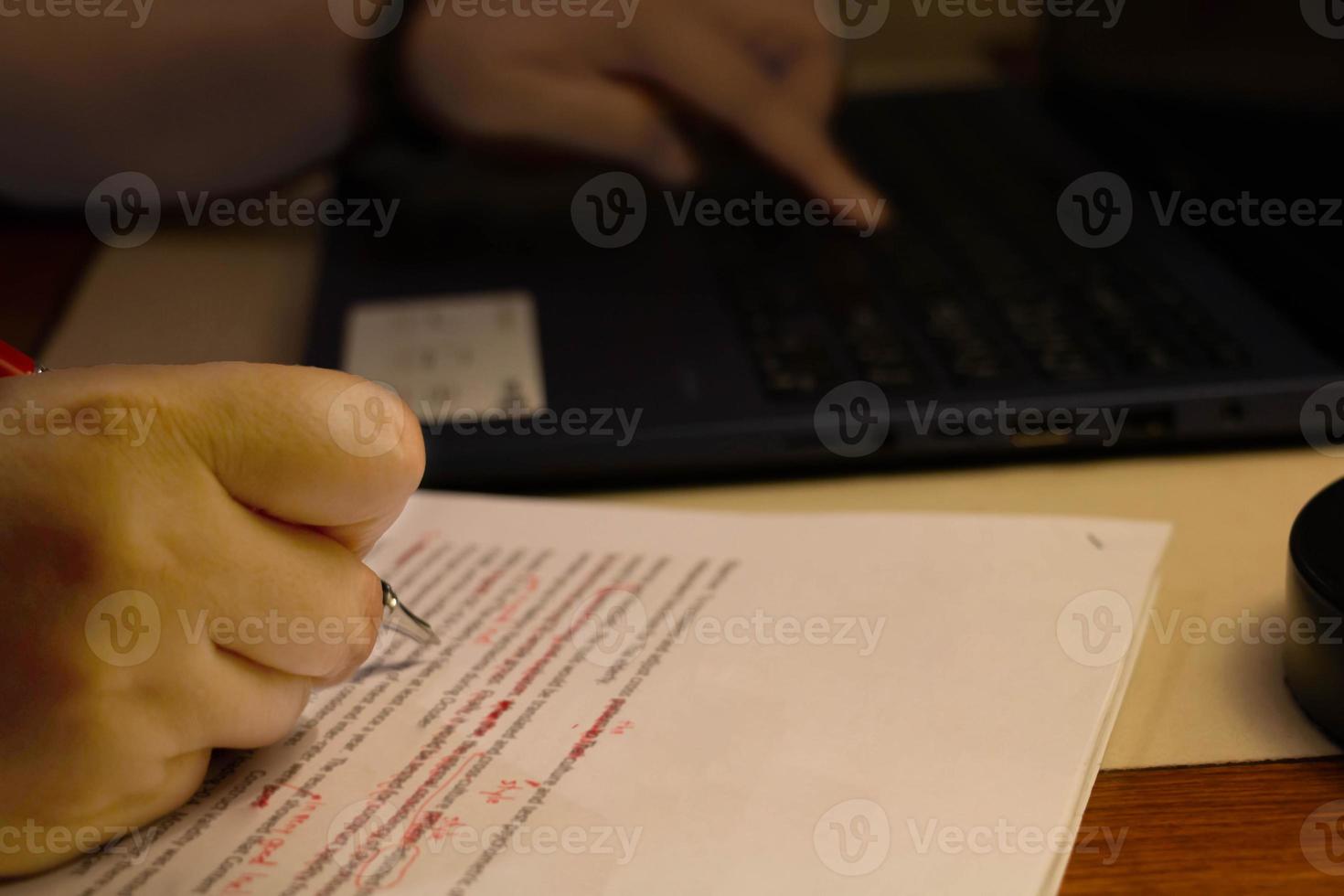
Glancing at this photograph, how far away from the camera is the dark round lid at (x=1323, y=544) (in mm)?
311

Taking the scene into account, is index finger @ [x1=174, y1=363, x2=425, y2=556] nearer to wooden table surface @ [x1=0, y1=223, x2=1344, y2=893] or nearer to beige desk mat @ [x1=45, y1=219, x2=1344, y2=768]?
beige desk mat @ [x1=45, y1=219, x2=1344, y2=768]

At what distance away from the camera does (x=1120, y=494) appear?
47cm

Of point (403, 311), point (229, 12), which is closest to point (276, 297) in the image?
point (403, 311)

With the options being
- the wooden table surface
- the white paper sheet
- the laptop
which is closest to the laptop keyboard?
the laptop

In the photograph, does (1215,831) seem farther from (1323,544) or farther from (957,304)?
(957,304)

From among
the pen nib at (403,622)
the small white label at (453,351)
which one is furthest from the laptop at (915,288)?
the pen nib at (403,622)

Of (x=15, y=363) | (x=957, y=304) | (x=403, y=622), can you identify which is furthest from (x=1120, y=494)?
(x=15, y=363)

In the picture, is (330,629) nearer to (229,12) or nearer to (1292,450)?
(1292,450)

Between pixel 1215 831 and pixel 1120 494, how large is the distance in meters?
0.20

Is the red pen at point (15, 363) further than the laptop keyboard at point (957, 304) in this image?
No

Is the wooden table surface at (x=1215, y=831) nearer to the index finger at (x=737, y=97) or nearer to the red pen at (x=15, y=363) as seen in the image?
the red pen at (x=15, y=363)

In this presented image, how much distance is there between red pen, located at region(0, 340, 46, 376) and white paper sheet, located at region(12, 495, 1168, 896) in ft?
0.39

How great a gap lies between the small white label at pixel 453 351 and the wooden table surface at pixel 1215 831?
0.29 meters

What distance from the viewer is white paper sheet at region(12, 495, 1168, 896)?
0.28 metres
